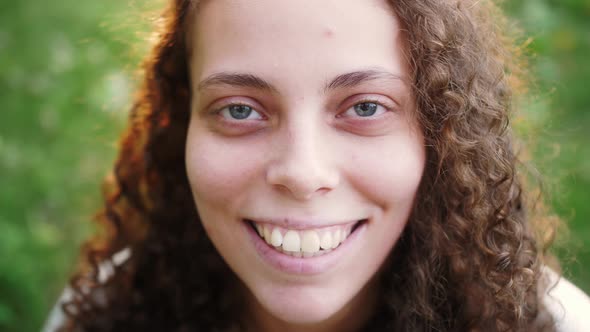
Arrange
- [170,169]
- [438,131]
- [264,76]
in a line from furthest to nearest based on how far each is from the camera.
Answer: [170,169] → [438,131] → [264,76]

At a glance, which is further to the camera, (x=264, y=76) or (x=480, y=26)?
(x=480, y=26)

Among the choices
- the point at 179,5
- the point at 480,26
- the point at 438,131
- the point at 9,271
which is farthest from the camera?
the point at 9,271

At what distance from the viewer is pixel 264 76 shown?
4.83 ft

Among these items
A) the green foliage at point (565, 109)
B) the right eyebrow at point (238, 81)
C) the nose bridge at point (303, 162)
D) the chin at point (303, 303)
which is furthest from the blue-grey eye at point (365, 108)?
the green foliage at point (565, 109)

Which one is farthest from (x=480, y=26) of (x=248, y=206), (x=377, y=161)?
(x=248, y=206)

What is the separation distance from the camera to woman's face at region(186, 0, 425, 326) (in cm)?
145

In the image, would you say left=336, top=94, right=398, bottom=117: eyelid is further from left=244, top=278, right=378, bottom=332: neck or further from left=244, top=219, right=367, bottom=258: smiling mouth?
left=244, top=278, right=378, bottom=332: neck

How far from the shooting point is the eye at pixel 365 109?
1518mm

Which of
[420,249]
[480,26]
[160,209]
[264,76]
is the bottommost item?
[420,249]

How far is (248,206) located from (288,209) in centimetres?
11

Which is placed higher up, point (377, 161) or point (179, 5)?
point (179, 5)

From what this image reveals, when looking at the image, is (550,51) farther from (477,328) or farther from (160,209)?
(160,209)

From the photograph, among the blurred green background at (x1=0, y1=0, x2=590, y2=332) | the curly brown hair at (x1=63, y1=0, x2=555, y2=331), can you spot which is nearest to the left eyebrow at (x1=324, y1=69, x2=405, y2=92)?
the curly brown hair at (x1=63, y1=0, x2=555, y2=331)

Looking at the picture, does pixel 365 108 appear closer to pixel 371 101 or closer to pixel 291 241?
pixel 371 101
